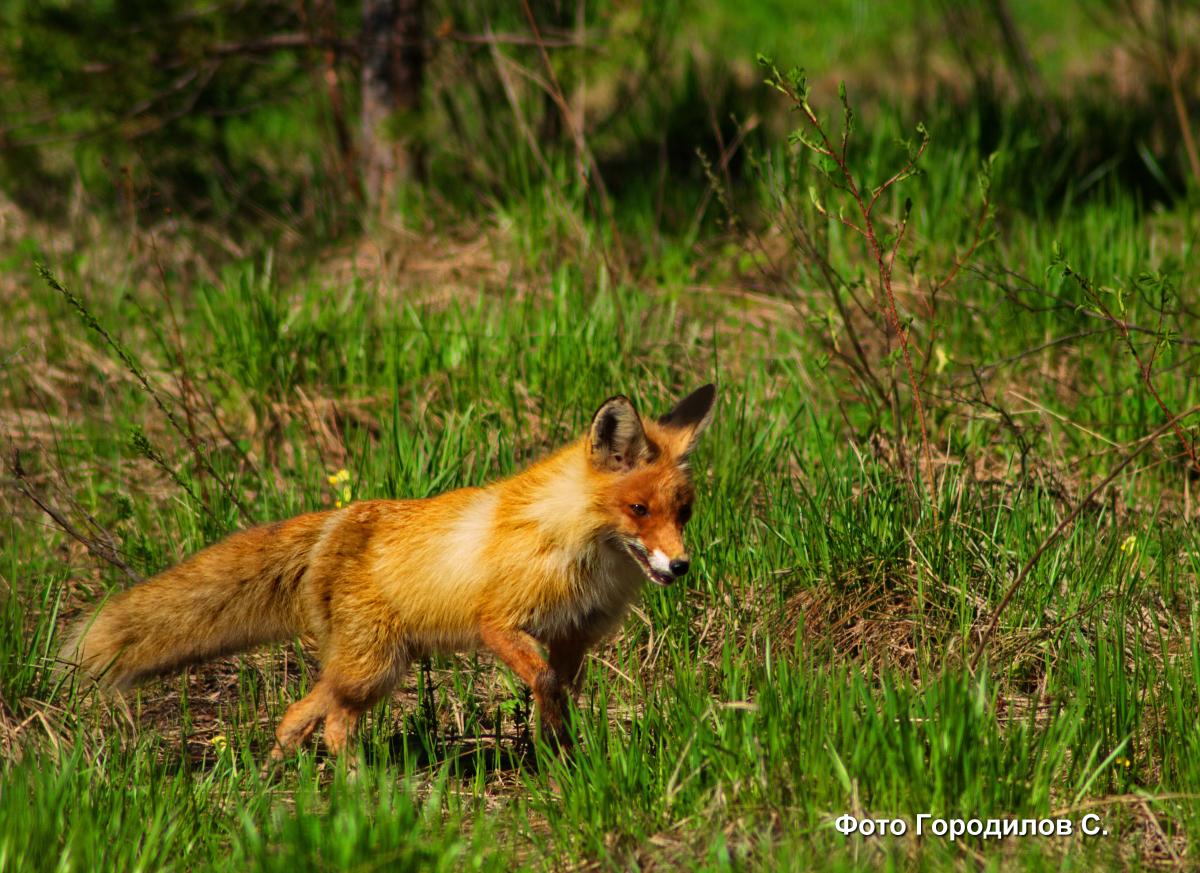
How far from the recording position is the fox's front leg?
179 inches

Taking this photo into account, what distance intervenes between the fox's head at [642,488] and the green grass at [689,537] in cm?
47

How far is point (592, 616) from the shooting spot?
15.6ft

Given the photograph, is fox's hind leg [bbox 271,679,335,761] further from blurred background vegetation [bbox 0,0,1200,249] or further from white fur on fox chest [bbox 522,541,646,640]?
blurred background vegetation [bbox 0,0,1200,249]

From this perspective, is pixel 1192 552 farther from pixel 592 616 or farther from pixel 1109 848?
pixel 592 616

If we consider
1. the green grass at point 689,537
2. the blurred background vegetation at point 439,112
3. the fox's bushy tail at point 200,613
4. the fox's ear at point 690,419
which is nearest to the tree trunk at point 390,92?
the blurred background vegetation at point 439,112

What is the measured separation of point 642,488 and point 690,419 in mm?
464

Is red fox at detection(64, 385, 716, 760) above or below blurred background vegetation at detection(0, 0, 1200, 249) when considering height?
below

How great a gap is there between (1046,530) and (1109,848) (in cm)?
198

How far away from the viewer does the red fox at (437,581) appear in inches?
180

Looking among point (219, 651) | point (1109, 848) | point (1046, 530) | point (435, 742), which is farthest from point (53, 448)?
point (1109, 848)

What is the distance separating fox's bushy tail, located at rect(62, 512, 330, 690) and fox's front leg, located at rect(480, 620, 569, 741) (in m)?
0.86

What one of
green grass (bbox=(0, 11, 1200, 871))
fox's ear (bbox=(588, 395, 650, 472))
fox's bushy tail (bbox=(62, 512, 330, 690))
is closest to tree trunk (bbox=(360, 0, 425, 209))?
green grass (bbox=(0, 11, 1200, 871))

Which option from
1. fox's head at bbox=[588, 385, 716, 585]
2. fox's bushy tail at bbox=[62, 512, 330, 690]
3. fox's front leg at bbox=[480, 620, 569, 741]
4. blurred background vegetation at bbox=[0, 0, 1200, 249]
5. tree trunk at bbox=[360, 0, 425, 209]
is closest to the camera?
fox's head at bbox=[588, 385, 716, 585]

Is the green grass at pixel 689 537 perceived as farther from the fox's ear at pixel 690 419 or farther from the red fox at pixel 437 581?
the fox's ear at pixel 690 419
